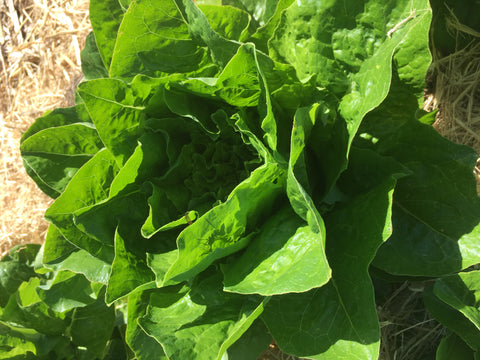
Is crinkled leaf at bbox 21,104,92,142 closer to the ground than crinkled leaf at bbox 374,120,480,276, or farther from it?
farther from it

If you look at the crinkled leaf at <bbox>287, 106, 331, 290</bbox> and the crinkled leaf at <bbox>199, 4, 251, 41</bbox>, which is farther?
the crinkled leaf at <bbox>199, 4, 251, 41</bbox>

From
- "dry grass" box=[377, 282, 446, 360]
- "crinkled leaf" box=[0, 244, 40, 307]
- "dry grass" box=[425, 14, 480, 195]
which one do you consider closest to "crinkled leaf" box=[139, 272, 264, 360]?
"dry grass" box=[377, 282, 446, 360]

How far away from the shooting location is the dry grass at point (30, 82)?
2.51 m

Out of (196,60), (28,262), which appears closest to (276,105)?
(196,60)

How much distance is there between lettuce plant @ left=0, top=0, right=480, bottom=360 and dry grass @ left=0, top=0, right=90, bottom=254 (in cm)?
123

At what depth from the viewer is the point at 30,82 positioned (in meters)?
2.78

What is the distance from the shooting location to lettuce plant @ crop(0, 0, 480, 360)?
1.05 meters

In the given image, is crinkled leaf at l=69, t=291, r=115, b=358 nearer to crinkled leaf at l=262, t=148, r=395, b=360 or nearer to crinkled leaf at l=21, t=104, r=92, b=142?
crinkled leaf at l=21, t=104, r=92, b=142

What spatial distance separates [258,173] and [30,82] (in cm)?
219

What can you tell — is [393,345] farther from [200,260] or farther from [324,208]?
[200,260]

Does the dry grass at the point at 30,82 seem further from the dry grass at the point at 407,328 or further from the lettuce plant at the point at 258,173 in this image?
the dry grass at the point at 407,328

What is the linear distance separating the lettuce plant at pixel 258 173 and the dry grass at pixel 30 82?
1231 mm

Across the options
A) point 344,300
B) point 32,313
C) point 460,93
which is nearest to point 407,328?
point 344,300

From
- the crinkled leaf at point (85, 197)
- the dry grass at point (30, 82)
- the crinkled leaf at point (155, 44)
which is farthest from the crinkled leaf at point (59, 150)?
the dry grass at point (30, 82)
